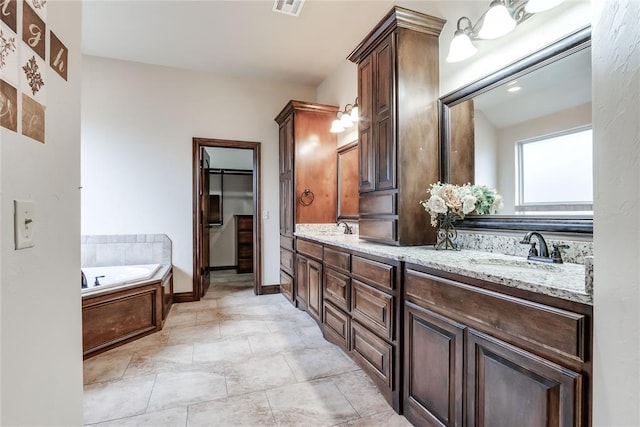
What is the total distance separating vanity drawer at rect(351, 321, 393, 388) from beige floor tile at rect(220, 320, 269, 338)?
1.04m

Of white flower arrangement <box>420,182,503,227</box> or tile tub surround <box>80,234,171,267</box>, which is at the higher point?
white flower arrangement <box>420,182,503,227</box>

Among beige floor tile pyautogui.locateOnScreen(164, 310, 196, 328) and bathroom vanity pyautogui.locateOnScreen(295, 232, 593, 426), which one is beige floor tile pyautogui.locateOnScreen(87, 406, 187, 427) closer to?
bathroom vanity pyautogui.locateOnScreen(295, 232, 593, 426)

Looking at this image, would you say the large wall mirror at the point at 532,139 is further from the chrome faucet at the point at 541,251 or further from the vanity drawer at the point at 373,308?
the vanity drawer at the point at 373,308

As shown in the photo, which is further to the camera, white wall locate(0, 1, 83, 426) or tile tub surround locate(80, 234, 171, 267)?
tile tub surround locate(80, 234, 171, 267)

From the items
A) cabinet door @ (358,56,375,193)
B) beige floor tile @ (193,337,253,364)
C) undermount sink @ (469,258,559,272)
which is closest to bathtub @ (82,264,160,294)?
beige floor tile @ (193,337,253,364)

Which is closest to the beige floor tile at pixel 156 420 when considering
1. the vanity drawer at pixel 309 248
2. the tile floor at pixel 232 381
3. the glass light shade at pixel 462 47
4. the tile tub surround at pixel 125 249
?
the tile floor at pixel 232 381

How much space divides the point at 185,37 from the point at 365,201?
2509mm

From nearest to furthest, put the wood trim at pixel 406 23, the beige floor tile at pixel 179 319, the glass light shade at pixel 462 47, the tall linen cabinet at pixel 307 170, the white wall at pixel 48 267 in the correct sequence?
the white wall at pixel 48 267 < the glass light shade at pixel 462 47 < the wood trim at pixel 406 23 < the beige floor tile at pixel 179 319 < the tall linen cabinet at pixel 307 170

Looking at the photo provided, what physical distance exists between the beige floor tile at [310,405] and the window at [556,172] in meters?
1.48

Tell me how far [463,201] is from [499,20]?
37.6 inches

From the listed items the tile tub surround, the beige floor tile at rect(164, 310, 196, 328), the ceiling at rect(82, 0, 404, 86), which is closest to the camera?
the ceiling at rect(82, 0, 404, 86)

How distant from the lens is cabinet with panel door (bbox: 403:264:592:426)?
0.93m

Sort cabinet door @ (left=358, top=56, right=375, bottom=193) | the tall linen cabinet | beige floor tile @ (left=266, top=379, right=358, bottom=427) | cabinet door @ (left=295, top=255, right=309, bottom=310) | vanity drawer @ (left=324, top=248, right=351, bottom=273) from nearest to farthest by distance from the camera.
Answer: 1. beige floor tile @ (left=266, top=379, right=358, bottom=427)
2. vanity drawer @ (left=324, top=248, right=351, bottom=273)
3. cabinet door @ (left=358, top=56, right=375, bottom=193)
4. cabinet door @ (left=295, top=255, right=309, bottom=310)
5. the tall linen cabinet

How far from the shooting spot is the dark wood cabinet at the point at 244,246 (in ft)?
18.7
